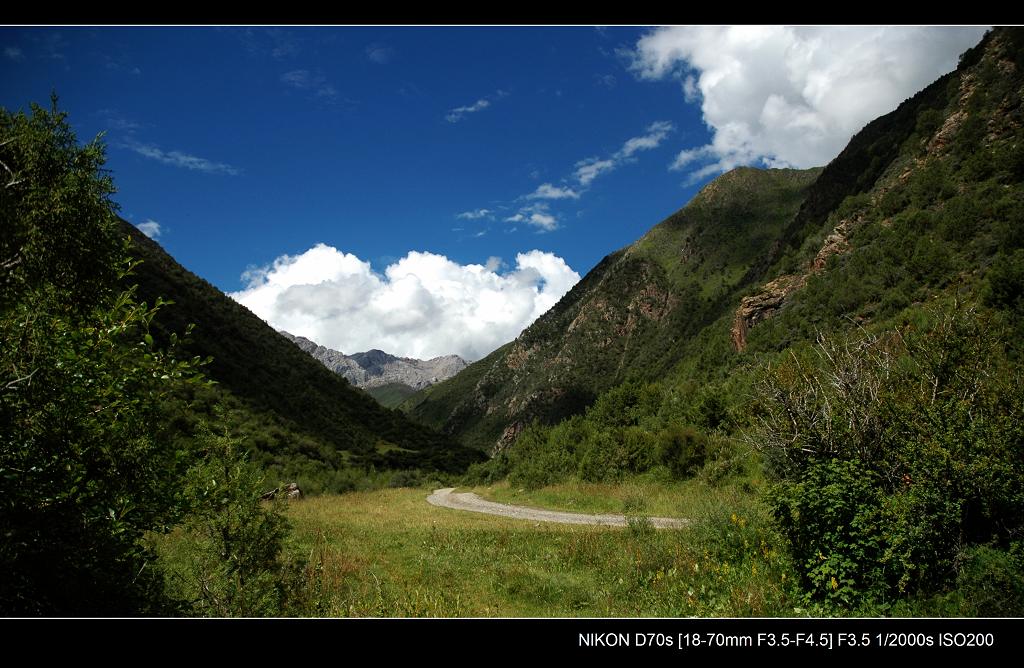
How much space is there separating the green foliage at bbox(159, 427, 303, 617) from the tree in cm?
79

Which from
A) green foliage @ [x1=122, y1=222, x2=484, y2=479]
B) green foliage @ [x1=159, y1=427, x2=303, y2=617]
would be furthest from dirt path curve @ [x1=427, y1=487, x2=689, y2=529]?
green foliage @ [x1=122, y1=222, x2=484, y2=479]

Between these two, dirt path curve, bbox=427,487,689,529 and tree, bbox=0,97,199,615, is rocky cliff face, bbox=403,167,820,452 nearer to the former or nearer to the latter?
dirt path curve, bbox=427,487,689,529

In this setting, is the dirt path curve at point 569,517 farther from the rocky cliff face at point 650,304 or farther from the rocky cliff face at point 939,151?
the rocky cliff face at point 650,304

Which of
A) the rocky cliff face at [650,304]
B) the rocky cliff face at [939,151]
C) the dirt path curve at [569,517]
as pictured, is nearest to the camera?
the dirt path curve at [569,517]

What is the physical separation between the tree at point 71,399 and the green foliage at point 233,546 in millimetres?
789

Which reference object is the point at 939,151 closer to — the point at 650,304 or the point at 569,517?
the point at 569,517

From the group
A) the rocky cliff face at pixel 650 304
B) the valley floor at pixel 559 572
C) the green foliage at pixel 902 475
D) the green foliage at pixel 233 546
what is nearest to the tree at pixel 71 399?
the green foliage at pixel 233 546

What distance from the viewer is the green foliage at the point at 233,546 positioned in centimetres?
721

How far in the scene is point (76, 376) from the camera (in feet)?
16.4

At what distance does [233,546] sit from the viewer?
26.2ft

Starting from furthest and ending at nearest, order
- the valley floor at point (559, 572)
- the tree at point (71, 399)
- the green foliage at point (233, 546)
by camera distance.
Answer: the valley floor at point (559, 572), the green foliage at point (233, 546), the tree at point (71, 399)

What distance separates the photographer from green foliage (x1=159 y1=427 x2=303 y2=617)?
721cm

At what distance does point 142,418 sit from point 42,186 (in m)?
3.66

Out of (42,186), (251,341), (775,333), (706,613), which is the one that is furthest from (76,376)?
(251,341)
